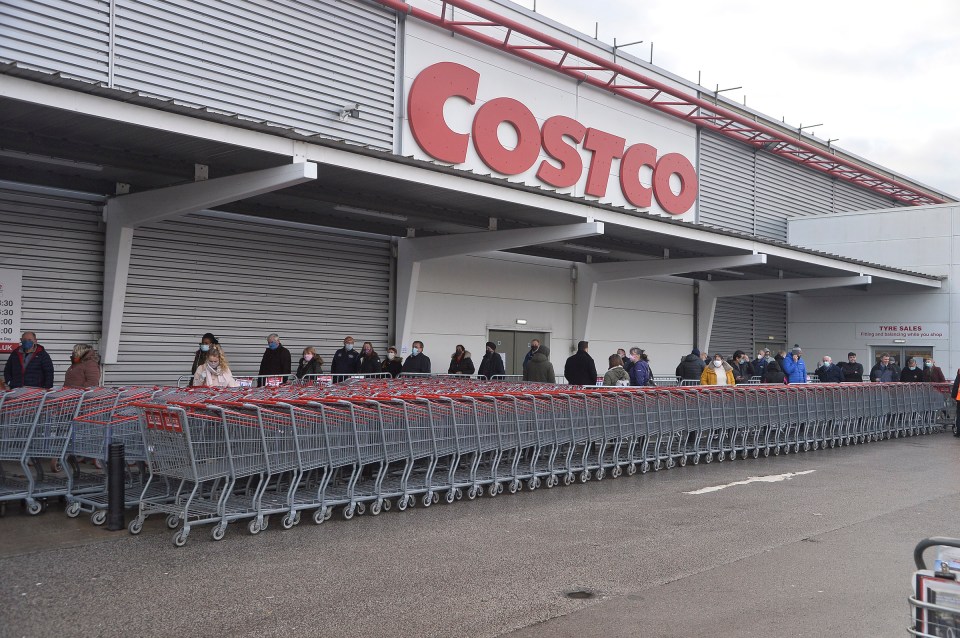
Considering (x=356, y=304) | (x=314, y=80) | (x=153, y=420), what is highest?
(x=314, y=80)

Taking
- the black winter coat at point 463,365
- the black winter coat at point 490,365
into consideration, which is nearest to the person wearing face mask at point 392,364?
the black winter coat at point 463,365

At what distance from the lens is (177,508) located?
7.50 meters

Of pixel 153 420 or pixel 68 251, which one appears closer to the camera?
pixel 153 420

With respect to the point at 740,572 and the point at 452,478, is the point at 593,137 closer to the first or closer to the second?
the point at 452,478

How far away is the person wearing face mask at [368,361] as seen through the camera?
15914 millimetres

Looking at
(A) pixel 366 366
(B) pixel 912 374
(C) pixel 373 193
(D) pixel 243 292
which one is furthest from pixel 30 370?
(B) pixel 912 374

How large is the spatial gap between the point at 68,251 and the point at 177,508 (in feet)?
23.4

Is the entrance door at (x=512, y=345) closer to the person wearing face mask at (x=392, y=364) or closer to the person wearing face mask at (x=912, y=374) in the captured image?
the person wearing face mask at (x=392, y=364)

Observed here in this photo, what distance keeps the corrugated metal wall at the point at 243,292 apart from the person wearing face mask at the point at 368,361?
1052mm

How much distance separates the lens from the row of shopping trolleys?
25.0ft

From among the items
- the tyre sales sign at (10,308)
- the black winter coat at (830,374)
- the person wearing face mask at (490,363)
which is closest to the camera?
the tyre sales sign at (10,308)

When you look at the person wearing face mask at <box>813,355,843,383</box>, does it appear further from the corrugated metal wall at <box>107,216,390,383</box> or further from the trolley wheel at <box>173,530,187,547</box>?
the trolley wheel at <box>173,530,187,547</box>

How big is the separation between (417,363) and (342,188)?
398 cm

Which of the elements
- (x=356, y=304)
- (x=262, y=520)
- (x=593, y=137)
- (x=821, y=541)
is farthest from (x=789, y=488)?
(x=593, y=137)
